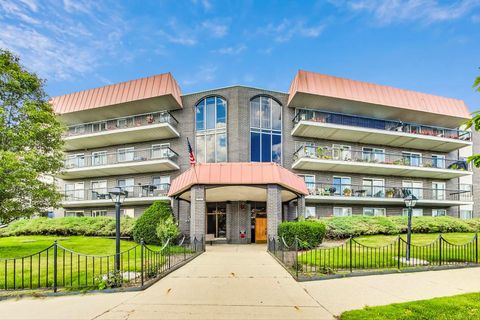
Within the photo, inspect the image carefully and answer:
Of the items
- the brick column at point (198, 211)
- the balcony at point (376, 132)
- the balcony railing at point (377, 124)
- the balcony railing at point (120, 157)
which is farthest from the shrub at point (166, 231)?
the balcony railing at point (377, 124)

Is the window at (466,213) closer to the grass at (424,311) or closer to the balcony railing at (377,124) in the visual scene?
the balcony railing at (377,124)

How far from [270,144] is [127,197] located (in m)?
13.5

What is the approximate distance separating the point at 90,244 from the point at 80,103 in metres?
15.2

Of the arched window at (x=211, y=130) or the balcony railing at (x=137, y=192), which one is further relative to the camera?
the balcony railing at (x=137, y=192)

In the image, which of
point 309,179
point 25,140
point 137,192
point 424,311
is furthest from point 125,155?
point 424,311

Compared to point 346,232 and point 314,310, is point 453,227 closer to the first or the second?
point 346,232

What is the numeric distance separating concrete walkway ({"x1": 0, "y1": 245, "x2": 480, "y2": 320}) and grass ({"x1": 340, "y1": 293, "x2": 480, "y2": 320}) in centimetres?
48

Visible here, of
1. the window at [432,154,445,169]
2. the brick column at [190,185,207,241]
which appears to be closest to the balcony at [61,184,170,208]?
the brick column at [190,185,207,241]

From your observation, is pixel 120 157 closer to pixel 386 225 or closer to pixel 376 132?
pixel 386 225

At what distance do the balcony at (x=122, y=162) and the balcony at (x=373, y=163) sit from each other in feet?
37.8

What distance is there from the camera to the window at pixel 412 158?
27.2 m

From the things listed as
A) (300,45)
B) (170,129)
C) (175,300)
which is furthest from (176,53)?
(175,300)

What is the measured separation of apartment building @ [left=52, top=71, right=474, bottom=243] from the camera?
2430cm

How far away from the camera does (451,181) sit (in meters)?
29.1
